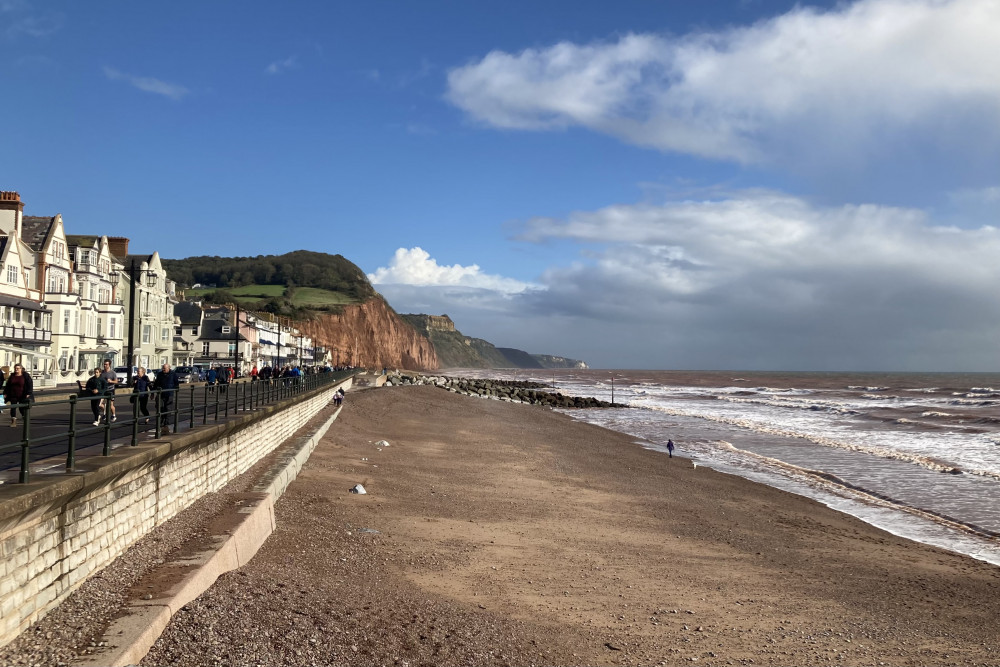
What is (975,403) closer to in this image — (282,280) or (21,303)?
(21,303)

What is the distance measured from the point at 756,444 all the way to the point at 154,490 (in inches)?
1223

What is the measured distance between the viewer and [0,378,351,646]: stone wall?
19.4 feet

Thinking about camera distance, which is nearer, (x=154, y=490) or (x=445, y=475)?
(x=154, y=490)

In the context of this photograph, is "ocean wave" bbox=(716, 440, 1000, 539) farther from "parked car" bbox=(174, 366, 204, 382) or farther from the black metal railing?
"parked car" bbox=(174, 366, 204, 382)

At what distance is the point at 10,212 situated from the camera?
39.5 m

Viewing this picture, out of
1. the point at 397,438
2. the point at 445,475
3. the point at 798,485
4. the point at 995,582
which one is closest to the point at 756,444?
the point at 798,485

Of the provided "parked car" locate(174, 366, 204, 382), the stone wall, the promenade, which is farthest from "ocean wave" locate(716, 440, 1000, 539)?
"parked car" locate(174, 366, 204, 382)

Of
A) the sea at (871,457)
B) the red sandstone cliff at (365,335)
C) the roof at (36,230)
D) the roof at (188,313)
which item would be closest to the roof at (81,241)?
the roof at (36,230)

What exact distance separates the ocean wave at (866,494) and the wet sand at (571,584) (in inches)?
93.6

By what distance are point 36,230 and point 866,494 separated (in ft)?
148

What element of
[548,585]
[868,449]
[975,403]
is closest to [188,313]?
[868,449]

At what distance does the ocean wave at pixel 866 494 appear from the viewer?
56.9 ft

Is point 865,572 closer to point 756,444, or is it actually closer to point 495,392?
point 756,444

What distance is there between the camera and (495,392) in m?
75.7
